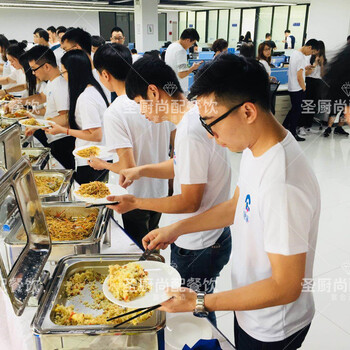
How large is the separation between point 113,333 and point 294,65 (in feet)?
18.7

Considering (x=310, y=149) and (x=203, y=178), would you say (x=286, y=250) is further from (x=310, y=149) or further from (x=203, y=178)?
(x=310, y=149)

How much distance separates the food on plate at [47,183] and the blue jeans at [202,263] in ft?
2.95

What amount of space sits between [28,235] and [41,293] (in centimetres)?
19

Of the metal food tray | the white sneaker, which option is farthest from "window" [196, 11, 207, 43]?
the metal food tray

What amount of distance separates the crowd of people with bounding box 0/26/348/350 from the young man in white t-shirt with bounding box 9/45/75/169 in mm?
367

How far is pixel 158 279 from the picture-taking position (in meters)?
1.11

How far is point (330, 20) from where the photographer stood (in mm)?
7098

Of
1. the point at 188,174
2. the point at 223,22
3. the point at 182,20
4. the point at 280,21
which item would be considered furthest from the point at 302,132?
the point at 182,20

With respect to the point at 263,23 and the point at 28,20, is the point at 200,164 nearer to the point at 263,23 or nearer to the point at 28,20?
the point at 28,20

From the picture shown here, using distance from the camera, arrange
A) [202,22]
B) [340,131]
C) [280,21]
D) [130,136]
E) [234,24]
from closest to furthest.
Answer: [130,136] < [340,131] < [280,21] < [234,24] < [202,22]

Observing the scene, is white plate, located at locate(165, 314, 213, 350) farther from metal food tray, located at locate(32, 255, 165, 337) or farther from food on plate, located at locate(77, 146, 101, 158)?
food on plate, located at locate(77, 146, 101, 158)

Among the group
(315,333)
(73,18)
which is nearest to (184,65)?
(315,333)

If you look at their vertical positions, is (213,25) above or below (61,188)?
above

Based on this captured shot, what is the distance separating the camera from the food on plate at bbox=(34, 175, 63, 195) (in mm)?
2057
